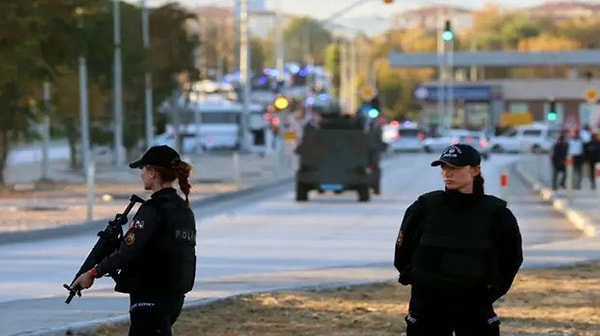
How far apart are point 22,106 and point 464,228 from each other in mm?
33425

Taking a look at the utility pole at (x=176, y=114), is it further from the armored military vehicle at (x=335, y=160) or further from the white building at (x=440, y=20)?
the white building at (x=440, y=20)

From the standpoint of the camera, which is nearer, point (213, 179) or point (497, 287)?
point (497, 287)

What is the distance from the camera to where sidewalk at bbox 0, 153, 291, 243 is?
27656 mm

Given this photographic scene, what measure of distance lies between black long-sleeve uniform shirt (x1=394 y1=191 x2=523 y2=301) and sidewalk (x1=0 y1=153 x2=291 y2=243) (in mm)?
17195

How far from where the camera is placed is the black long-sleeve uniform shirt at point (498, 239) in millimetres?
7105

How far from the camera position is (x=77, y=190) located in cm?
3944

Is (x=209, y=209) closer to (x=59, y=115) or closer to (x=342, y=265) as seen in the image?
(x=342, y=265)

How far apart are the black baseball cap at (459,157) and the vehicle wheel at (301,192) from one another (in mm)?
28262

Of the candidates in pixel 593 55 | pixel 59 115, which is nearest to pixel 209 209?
pixel 59 115

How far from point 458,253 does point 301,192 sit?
28858 millimetres

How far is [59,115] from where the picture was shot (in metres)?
53.5

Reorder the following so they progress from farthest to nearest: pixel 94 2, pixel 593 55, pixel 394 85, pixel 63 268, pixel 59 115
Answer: pixel 394 85 → pixel 593 55 → pixel 59 115 → pixel 94 2 → pixel 63 268

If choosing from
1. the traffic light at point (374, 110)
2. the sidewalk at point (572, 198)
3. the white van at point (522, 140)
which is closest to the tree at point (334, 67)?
the white van at point (522, 140)

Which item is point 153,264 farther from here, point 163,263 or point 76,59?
point 76,59
